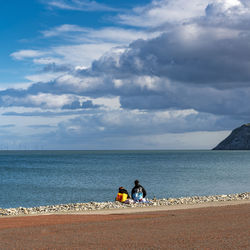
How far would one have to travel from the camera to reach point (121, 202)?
2772 cm

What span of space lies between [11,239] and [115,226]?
12.9 feet

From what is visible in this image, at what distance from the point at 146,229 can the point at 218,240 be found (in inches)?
124

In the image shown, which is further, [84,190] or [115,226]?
[84,190]

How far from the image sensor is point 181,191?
47.0 metres

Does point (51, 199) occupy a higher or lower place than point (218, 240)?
lower

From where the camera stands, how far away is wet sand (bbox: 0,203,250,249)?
11.8m

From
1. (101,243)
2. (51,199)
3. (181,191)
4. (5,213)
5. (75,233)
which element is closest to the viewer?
(101,243)

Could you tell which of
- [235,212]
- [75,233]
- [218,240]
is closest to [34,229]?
[75,233]

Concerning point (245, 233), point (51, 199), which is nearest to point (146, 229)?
point (245, 233)

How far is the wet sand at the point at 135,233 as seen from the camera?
466 inches

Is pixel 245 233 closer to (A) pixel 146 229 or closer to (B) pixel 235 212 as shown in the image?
(A) pixel 146 229

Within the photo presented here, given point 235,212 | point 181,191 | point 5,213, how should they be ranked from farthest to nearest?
point 181,191
point 5,213
point 235,212

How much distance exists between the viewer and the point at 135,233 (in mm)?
13828

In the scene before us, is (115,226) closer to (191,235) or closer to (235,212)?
(191,235)
